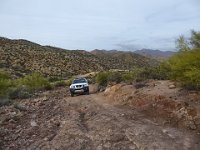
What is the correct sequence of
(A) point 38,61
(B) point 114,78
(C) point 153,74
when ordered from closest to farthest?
(C) point 153,74 < (B) point 114,78 < (A) point 38,61

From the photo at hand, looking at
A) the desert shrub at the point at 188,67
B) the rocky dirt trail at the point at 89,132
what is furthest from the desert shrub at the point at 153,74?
the rocky dirt trail at the point at 89,132

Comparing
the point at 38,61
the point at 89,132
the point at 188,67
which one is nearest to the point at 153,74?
the point at 188,67

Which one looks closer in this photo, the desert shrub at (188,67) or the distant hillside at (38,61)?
the desert shrub at (188,67)

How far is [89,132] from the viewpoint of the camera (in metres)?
15.8

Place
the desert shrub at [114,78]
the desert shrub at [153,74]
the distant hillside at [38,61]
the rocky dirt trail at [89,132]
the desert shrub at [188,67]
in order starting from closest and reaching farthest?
1. the rocky dirt trail at [89,132]
2. the desert shrub at [188,67]
3. the desert shrub at [153,74]
4. the desert shrub at [114,78]
5. the distant hillside at [38,61]

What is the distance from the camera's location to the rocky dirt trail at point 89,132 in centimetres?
1402

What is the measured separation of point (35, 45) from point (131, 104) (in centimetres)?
7419

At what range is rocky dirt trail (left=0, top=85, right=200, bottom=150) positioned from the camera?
46.0 feet

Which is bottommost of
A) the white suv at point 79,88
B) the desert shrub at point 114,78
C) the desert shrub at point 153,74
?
the white suv at point 79,88

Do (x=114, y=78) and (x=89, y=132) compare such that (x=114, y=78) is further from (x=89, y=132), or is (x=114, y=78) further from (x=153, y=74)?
(x=89, y=132)

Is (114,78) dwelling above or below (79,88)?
above

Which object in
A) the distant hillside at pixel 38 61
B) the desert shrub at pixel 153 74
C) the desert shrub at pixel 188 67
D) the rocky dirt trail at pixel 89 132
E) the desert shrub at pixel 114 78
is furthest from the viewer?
the distant hillside at pixel 38 61

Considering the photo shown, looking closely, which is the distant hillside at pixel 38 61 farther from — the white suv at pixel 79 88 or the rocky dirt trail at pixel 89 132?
the rocky dirt trail at pixel 89 132

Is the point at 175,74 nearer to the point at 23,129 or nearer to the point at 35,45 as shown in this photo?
the point at 23,129
